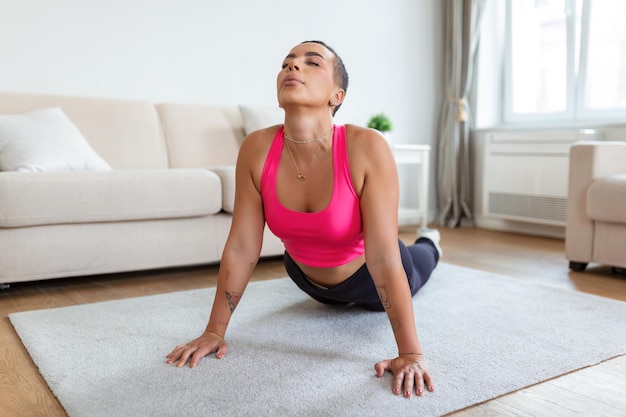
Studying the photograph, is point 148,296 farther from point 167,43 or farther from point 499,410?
point 167,43

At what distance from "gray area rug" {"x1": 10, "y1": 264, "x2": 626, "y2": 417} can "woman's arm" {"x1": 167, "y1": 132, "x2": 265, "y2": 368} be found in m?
0.05

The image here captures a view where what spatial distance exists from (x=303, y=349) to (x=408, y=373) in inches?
14.3

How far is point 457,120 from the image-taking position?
455 cm

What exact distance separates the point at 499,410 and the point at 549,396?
15 centimetres

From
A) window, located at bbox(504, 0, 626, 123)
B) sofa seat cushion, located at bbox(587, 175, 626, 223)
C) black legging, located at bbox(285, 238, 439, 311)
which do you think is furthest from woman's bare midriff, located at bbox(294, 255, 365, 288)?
window, located at bbox(504, 0, 626, 123)

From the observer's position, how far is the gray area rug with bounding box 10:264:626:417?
1230mm

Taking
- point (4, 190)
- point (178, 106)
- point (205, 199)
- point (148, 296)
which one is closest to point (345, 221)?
point (148, 296)

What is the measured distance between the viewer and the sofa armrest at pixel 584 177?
264 centimetres

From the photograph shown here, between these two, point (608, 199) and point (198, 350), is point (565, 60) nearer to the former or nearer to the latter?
point (608, 199)

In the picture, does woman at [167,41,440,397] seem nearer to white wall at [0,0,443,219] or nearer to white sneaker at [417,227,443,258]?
white sneaker at [417,227,443,258]

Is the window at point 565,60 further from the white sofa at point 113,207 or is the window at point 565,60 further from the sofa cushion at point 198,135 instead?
the white sofa at point 113,207

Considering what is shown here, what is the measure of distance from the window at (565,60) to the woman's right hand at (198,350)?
10.5 ft

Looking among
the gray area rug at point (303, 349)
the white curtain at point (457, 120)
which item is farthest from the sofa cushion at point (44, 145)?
the white curtain at point (457, 120)

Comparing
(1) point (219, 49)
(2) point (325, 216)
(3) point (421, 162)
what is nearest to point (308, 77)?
(2) point (325, 216)
